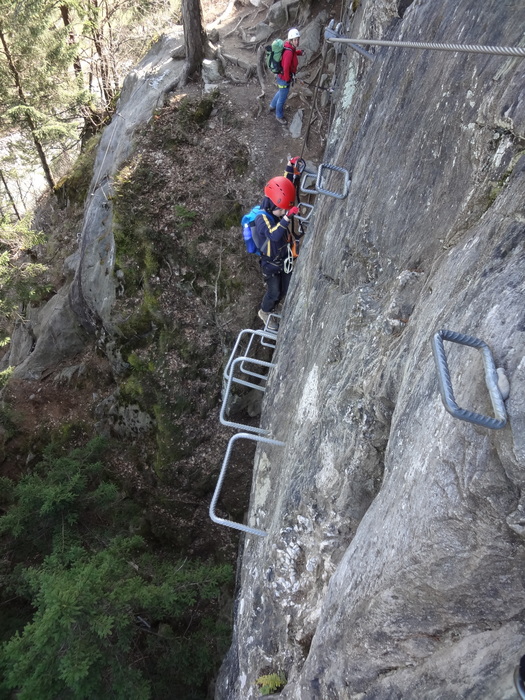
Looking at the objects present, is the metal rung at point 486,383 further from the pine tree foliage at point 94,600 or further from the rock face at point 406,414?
the pine tree foliage at point 94,600

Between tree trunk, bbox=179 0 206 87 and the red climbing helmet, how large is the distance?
638cm

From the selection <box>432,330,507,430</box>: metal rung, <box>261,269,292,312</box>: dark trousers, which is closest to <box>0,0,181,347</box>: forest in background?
<box>261,269,292,312</box>: dark trousers

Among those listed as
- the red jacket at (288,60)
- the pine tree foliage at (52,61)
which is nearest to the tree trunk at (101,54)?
the pine tree foliage at (52,61)

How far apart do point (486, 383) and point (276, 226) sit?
596 centimetres

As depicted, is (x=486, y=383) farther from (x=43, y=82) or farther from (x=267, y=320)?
(x=43, y=82)

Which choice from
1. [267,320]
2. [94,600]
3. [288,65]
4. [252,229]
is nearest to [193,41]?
[288,65]

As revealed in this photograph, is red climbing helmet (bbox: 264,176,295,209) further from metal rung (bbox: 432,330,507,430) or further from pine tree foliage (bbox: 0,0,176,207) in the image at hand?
pine tree foliage (bbox: 0,0,176,207)

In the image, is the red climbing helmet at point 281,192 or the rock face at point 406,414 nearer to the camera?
the rock face at point 406,414

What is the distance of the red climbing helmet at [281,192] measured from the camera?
7.58 metres

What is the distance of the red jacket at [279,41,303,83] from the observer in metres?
9.36

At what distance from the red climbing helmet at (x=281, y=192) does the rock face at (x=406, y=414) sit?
1.03 metres

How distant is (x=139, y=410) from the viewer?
36.4ft

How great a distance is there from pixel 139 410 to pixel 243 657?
20.8ft

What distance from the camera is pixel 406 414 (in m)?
3.41
